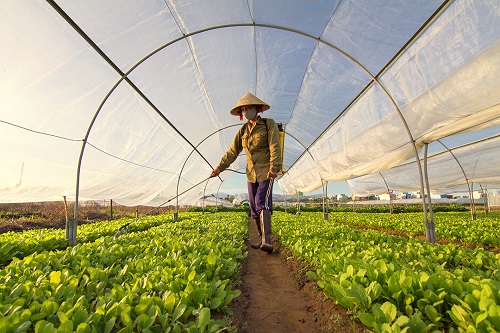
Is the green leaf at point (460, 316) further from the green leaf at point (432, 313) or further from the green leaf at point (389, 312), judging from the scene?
the green leaf at point (389, 312)

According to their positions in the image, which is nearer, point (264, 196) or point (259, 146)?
point (264, 196)

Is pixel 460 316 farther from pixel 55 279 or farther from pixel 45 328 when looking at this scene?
pixel 55 279

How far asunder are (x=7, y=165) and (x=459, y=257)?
23.0 ft

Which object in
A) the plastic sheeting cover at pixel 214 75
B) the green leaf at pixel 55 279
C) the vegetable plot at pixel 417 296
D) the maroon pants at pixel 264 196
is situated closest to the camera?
the vegetable plot at pixel 417 296

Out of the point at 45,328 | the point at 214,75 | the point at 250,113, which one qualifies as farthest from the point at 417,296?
the point at 214,75

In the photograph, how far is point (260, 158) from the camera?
499cm

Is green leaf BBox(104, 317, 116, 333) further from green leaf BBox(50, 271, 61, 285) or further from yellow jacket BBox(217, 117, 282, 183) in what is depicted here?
yellow jacket BBox(217, 117, 282, 183)

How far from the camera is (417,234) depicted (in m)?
7.59

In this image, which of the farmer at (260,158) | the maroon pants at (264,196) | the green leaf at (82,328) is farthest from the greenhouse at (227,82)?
the maroon pants at (264,196)

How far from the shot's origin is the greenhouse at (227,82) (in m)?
3.22

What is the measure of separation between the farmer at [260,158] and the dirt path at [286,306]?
3.48ft

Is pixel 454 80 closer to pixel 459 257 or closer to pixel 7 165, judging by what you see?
pixel 459 257

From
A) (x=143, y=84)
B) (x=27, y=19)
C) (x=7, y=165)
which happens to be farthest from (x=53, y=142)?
(x=27, y=19)

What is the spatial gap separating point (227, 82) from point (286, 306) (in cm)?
555
